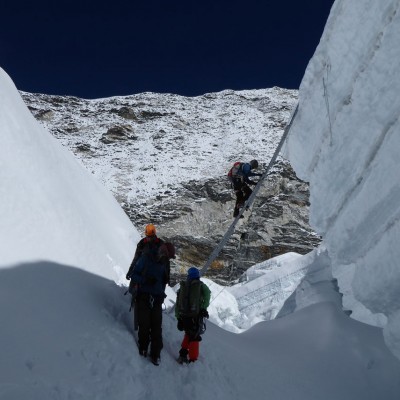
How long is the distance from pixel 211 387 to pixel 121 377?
1766 mm

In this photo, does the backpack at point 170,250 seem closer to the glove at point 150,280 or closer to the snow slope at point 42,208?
the glove at point 150,280

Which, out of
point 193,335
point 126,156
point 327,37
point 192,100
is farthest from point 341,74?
point 192,100

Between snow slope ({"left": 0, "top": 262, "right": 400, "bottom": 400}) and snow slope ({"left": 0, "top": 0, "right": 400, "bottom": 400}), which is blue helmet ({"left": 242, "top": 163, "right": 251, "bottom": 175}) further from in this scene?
snow slope ({"left": 0, "top": 262, "right": 400, "bottom": 400})

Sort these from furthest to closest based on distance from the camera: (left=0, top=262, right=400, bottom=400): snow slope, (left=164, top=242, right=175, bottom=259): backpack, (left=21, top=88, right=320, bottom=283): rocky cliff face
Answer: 1. (left=21, top=88, right=320, bottom=283): rocky cliff face
2. (left=164, top=242, right=175, bottom=259): backpack
3. (left=0, top=262, right=400, bottom=400): snow slope

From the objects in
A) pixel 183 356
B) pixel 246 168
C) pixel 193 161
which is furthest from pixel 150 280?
pixel 193 161

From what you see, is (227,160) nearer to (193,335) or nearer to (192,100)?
(192,100)

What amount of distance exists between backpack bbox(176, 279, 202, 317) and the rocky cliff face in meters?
21.7

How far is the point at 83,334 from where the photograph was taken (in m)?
6.33

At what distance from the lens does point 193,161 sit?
A: 47.7 m

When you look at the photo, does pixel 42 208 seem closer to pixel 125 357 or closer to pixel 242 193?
pixel 125 357

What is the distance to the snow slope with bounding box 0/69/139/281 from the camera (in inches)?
281

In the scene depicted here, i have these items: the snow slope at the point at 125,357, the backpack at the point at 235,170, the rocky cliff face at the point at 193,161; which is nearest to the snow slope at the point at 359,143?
the snow slope at the point at 125,357

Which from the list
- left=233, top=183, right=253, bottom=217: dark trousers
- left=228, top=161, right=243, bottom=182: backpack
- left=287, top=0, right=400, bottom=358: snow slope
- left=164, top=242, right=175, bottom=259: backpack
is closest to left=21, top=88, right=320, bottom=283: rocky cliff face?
left=233, top=183, right=253, bottom=217: dark trousers

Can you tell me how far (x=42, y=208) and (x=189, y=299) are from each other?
2.71 metres
